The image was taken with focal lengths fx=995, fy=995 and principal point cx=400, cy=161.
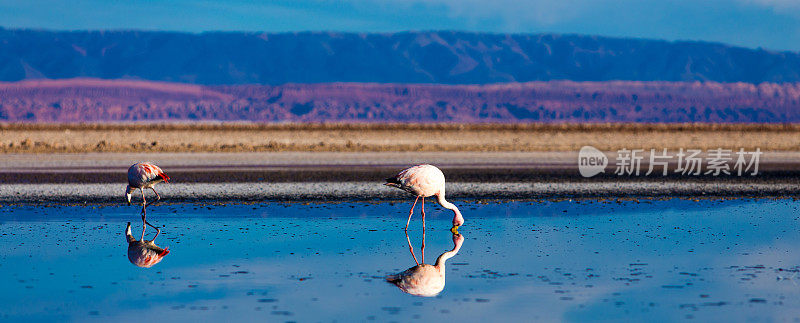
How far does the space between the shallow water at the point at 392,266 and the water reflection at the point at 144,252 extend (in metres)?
0.12

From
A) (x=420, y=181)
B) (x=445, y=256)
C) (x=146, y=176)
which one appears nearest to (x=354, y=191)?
(x=146, y=176)

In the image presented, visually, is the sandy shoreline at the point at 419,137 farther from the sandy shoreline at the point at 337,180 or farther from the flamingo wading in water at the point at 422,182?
the flamingo wading in water at the point at 422,182

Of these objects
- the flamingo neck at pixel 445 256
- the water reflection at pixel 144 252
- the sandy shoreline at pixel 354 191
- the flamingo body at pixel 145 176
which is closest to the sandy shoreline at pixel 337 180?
the sandy shoreline at pixel 354 191

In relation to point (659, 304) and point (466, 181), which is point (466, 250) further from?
point (466, 181)

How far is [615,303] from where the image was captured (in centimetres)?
733

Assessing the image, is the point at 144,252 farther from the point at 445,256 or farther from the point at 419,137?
the point at 419,137

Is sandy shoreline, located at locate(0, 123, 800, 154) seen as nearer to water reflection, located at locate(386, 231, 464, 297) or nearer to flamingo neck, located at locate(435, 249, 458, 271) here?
flamingo neck, located at locate(435, 249, 458, 271)

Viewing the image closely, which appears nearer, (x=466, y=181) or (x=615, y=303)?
(x=615, y=303)

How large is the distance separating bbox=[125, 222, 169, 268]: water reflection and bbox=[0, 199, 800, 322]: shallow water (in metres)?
0.12

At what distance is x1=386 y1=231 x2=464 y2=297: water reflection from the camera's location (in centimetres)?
786

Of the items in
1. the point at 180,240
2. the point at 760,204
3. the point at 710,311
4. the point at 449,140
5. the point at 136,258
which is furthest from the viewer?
the point at 449,140

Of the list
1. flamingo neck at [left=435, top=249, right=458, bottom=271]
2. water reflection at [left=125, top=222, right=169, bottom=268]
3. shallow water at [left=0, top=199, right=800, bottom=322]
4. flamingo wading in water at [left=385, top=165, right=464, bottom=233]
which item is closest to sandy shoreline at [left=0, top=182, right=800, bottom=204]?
shallow water at [left=0, top=199, right=800, bottom=322]

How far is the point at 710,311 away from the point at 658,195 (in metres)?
9.81

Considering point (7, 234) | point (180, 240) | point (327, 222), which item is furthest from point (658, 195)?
point (7, 234)
